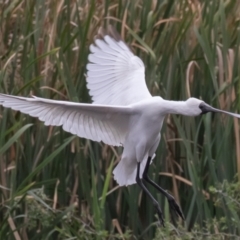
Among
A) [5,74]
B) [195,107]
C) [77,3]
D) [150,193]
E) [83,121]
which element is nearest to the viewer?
[195,107]

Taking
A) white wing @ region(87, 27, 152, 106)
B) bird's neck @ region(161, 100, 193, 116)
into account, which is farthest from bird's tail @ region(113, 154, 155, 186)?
bird's neck @ region(161, 100, 193, 116)

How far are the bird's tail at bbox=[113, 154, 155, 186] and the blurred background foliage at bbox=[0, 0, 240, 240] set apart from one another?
0.03 metres

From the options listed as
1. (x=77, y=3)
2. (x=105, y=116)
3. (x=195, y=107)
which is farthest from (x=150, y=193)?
(x=77, y=3)

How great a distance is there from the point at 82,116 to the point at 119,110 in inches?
5.2

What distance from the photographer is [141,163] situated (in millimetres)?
2695

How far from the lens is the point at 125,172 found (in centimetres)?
267

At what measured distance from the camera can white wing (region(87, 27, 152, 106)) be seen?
274cm

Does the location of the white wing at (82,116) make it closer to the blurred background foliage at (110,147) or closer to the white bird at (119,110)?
Result: the white bird at (119,110)

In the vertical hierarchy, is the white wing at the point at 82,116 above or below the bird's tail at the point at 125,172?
above

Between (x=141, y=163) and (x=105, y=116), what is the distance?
7.8 inches

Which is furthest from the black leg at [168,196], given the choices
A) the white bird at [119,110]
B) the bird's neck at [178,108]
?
the bird's neck at [178,108]

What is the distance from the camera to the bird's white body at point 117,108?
7.84ft

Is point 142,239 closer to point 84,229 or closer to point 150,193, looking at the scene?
point 150,193

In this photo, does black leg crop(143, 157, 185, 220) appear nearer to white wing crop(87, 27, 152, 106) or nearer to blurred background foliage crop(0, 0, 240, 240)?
blurred background foliage crop(0, 0, 240, 240)
